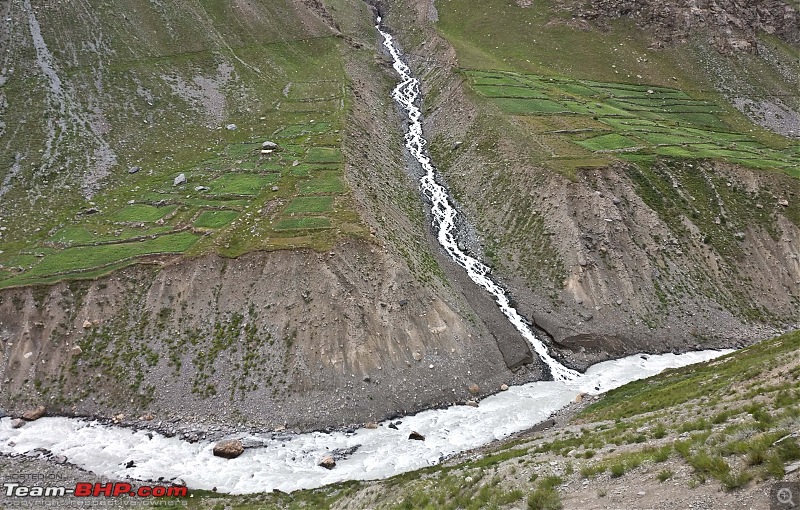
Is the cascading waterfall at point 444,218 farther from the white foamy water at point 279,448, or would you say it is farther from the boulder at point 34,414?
the boulder at point 34,414

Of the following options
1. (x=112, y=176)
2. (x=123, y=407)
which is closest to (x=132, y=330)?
(x=123, y=407)

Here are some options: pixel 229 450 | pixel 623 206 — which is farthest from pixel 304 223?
pixel 623 206

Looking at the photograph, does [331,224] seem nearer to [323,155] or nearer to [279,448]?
[323,155]

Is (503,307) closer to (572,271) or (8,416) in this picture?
(572,271)

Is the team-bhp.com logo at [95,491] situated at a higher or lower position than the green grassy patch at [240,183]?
lower

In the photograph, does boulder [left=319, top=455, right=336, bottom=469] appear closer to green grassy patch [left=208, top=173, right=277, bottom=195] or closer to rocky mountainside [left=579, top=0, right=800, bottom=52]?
green grassy patch [left=208, top=173, right=277, bottom=195]

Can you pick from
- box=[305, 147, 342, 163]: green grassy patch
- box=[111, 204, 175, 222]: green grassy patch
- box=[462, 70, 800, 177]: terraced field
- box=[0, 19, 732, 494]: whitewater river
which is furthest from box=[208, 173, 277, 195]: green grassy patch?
box=[462, 70, 800, 177]: terraced field

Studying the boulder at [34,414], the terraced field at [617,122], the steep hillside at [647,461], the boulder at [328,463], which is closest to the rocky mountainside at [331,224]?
the terraced field at [617,122]
